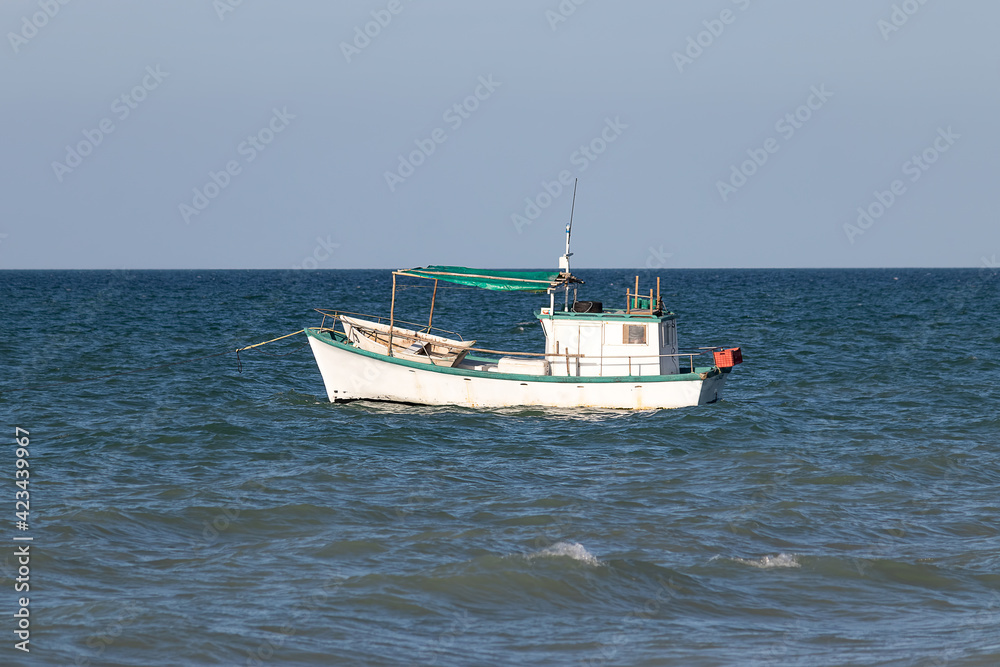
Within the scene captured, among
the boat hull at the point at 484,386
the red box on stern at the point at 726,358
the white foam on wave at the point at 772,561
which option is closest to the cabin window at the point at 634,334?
the boat hull at the point at 484,386

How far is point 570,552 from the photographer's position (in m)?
13.7

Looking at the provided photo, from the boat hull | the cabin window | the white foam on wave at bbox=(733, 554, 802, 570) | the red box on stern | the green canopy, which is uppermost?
the green canopy

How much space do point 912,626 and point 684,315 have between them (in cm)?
5979

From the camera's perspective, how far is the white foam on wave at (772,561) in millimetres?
13500

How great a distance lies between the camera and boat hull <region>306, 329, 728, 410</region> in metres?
25.4

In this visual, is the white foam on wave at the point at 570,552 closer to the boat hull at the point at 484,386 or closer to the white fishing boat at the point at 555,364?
the white fishing boat at the point at 555,364

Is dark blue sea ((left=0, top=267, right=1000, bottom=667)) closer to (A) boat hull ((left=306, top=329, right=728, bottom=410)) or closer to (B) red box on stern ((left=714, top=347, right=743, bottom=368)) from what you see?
(A) boat hull ((left=306, top=329, right=728, bottom=410))

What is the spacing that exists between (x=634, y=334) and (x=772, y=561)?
1227cm

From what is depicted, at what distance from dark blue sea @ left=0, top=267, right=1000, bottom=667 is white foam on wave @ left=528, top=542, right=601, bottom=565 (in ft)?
0.15

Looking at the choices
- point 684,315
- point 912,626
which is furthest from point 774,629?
point 684,315

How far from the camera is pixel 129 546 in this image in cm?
1420

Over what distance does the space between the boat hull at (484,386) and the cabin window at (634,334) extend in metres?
0.99

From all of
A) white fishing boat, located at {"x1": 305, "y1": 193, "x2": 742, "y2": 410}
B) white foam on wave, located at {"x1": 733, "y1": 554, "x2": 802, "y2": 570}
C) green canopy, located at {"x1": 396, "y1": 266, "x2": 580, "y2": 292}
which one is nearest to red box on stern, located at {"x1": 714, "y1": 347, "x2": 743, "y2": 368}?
white fishing boat, located at {"x1": 305, "y1": 193, "x2": 742, "y2": 410}

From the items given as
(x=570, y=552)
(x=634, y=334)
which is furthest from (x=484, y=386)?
(x=570, y=552)
